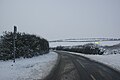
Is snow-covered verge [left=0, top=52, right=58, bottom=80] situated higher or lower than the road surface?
higher

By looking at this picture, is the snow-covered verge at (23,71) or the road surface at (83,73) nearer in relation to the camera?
the road surface at (83,73)

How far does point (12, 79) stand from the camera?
9.69 m

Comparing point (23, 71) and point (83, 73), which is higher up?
point (23, 71)

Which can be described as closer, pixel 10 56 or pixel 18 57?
pixel 10 56

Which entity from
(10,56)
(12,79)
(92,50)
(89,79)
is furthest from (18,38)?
(92,50)

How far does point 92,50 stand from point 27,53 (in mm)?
24793

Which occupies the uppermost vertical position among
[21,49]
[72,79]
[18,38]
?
[18,38]

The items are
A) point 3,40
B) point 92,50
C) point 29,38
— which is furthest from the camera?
point 92,50

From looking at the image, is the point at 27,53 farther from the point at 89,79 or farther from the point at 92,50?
the point at 92,50

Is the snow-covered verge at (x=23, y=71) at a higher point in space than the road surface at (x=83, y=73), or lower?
higher

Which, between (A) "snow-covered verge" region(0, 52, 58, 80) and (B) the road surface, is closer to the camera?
(B) the road surface

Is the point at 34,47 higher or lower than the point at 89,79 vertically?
higher

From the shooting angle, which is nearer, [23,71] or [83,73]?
[83,73]

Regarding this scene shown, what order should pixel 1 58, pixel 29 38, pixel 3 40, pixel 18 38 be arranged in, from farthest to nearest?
pixel 29 38, pixel 18 38, pixel 3 40, pixel 1 58
